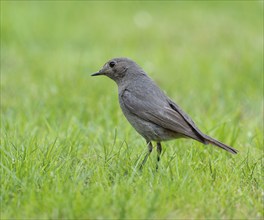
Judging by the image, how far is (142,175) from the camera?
17.7 feet

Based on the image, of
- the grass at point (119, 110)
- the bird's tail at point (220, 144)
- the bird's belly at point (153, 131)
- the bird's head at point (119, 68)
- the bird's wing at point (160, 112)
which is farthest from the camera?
the bird's head at point (119, 68)

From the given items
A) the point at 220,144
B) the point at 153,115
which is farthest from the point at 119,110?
the point at 220,144

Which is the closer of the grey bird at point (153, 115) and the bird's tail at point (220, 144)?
the bird's tail at point (220, 144)

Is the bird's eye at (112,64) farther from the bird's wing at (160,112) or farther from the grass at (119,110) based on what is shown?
the grass at (119,110)

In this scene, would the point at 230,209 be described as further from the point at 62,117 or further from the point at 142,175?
the point at 62,117

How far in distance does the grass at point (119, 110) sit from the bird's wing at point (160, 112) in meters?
0.25

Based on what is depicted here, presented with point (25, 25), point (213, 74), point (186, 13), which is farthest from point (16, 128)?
point (186, 13)

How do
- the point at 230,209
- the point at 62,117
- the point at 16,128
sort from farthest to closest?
1. the point at 62,117
2. the point at 16,128
3. the point at 230,209

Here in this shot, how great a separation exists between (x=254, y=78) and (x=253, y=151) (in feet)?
11.9

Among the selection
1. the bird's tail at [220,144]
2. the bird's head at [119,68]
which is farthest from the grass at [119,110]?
the bird's head at [119,68]

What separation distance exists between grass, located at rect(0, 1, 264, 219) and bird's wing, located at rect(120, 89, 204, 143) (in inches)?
9.8

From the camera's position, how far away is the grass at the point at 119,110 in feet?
15.9

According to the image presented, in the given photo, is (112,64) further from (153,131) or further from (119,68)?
(153,131)

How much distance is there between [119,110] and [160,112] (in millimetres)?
1896
